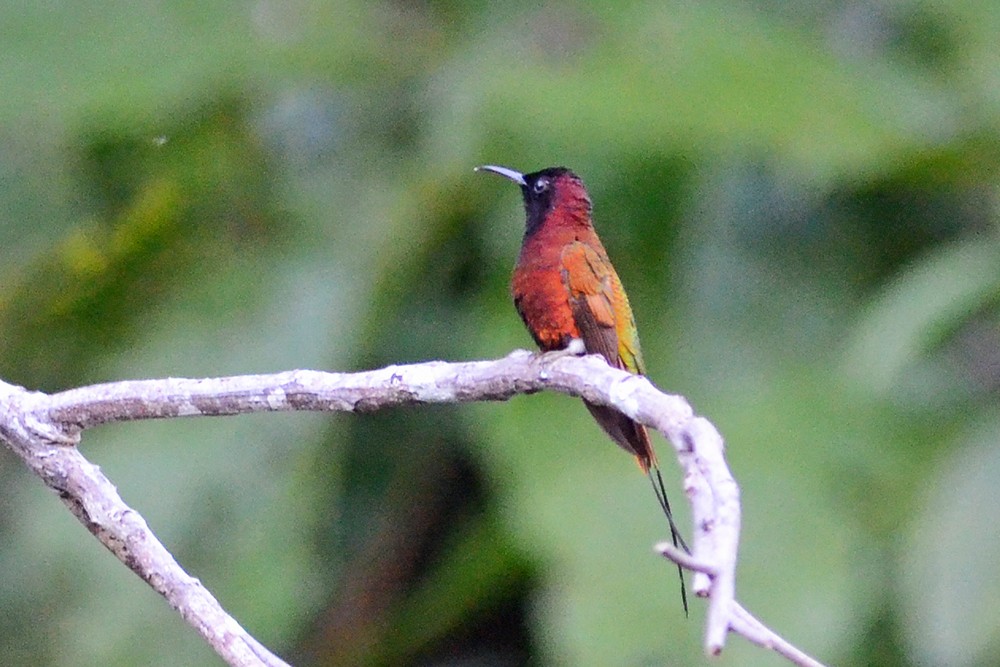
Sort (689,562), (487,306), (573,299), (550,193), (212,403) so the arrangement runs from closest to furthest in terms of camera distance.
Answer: (689,562)
(212,403)
(573,299)
(550,193)
(487,306)

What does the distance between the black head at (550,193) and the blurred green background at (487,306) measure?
1.99 feet

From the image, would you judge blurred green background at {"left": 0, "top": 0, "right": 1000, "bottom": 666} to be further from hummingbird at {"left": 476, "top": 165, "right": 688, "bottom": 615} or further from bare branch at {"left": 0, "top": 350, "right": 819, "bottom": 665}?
bare branch at {"left": 0, "top": 350, "right": 819, "bottom": 665}

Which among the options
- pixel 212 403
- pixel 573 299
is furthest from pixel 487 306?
pixel 212 403

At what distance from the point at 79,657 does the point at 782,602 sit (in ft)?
6.48

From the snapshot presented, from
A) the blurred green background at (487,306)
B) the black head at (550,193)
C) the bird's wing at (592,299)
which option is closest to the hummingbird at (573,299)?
the bird's wing at (592,299)

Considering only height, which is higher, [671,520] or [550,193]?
[550,193]

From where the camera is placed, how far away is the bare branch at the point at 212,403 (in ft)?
6.04

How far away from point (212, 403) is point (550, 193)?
1451mm

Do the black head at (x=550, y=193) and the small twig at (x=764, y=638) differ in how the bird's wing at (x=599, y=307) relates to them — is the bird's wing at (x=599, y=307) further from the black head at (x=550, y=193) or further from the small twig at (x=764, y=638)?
the small twig at (x=764, y=638)

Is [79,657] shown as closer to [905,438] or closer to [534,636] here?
[534,636]

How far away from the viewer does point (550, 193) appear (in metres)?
3.31

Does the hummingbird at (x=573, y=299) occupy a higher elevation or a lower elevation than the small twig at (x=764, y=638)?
lower

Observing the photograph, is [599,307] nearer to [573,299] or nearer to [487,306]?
[573,299]

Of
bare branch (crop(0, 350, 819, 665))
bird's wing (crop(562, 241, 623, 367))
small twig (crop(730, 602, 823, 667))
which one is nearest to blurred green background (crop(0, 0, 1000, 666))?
bird's wing (crop(562, 241, 623, 367))
